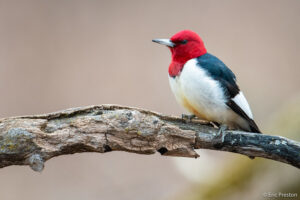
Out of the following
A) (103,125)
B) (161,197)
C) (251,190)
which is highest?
(103,125)

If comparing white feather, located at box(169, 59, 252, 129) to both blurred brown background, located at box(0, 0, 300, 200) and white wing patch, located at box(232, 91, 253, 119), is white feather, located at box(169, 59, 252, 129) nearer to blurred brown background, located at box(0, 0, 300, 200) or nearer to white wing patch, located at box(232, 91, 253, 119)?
white wing patch, located at box(232, 91, 253, 119)

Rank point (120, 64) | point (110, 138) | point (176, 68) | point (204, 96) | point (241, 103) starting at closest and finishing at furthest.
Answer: point (110, 138), point (204, 96), point (241, 103), point (176, 68), point (120, 64)

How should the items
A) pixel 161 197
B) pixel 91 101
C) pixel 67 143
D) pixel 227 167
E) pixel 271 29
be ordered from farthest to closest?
pixel 271 29
pixel 91 101
pixel 161 197
pixel 227 167
pixel 67 143

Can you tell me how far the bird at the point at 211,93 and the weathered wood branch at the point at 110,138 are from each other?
0.29m

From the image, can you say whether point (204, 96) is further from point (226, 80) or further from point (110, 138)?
point (110, 138)

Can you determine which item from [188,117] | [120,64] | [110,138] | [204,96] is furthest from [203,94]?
[120,64]

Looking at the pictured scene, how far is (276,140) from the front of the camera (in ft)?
10.1

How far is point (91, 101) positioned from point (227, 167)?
7.03 feet

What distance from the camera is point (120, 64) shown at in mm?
6090

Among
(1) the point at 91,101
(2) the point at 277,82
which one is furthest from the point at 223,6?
(1) the point at 91,101

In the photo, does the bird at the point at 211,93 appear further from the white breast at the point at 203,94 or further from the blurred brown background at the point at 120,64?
the blurred brown background at the point at 120,64

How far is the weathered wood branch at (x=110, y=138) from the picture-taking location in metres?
2.82

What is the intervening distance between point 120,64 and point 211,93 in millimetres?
2769

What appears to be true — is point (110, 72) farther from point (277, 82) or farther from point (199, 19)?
point (277, 82)
